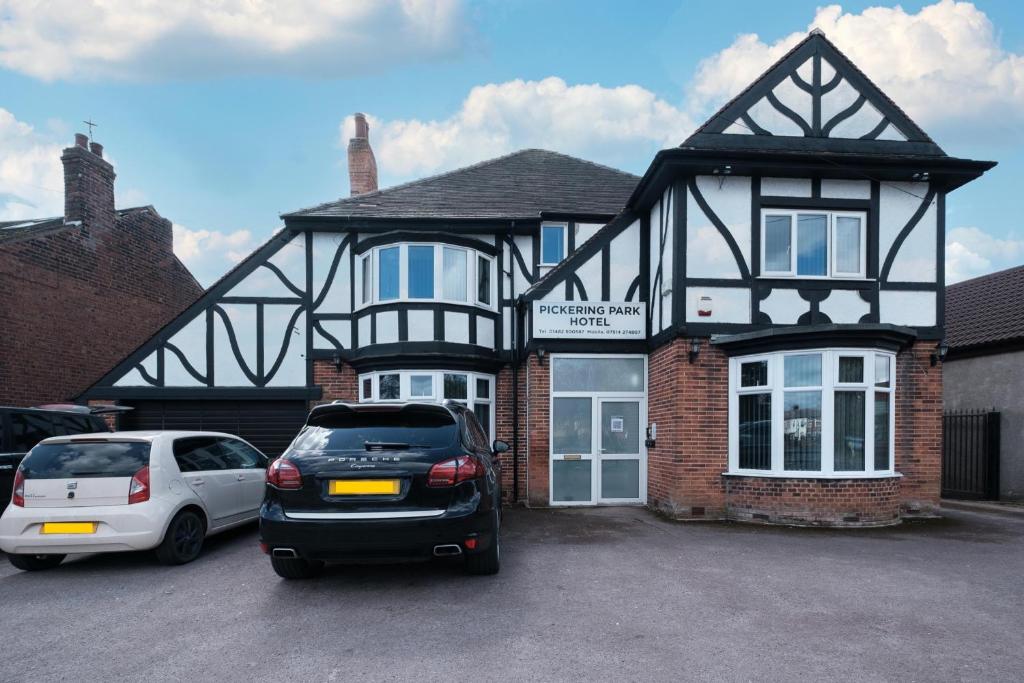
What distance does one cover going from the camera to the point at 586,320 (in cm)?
944

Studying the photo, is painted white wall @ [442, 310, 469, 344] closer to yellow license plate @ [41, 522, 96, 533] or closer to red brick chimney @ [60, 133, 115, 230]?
yellow license plate @ [41, 522, 96, 533]

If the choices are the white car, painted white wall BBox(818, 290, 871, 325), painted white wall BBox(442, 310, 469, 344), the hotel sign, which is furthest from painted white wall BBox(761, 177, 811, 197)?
the white car

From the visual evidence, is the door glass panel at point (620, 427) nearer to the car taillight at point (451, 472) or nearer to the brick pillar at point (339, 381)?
the brick pillar at point (339, 381)

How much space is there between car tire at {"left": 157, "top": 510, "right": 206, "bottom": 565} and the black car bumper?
70.9 inches

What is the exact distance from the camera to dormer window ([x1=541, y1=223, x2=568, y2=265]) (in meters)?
10.9

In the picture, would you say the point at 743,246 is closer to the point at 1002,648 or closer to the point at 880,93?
the point at 880,93

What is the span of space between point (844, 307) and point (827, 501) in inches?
112

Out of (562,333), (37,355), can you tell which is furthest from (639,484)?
(37,355)

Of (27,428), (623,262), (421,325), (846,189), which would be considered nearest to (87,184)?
(27,428)

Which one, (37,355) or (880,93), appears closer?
(880,93)

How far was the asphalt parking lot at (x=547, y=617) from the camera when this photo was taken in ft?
11.6

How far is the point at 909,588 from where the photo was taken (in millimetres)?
5082

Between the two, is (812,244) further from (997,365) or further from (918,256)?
(997,365)

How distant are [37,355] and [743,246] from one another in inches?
512
